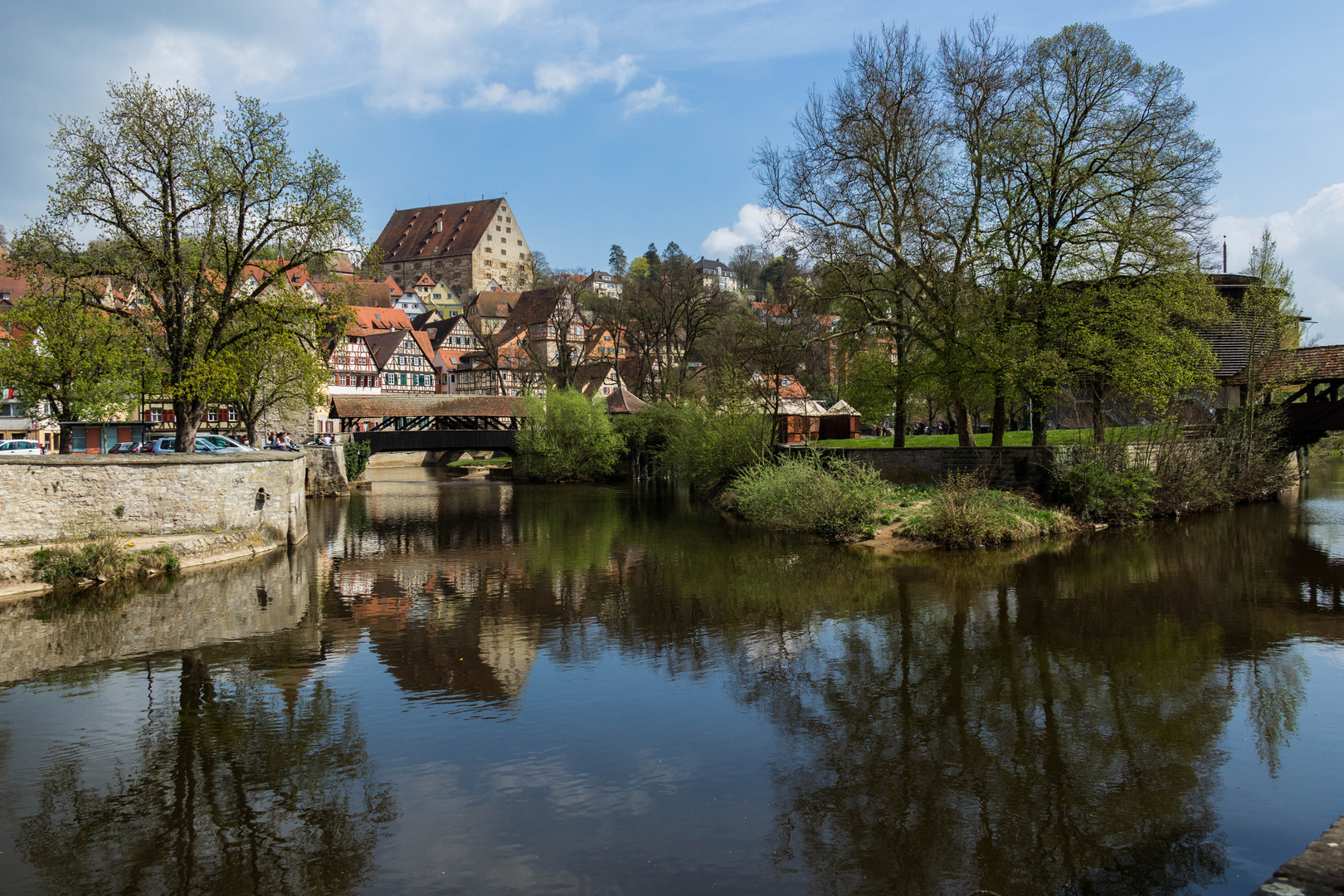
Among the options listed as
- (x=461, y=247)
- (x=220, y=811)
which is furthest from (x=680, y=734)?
(x=461, y=247)

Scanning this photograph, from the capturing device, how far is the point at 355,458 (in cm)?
4372

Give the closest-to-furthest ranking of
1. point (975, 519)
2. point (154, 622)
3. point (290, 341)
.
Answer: point (154, 622)
point (975, 519)
point (290, 341)

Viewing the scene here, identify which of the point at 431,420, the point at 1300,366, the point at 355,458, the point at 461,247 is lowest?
Answer: the point at 355,458

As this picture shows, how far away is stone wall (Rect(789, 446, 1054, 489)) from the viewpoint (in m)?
24.2

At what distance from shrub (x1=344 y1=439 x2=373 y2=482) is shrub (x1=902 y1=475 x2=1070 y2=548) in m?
30.9

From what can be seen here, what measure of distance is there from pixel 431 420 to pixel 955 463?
3366cm

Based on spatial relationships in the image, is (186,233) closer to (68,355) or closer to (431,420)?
(68,355)

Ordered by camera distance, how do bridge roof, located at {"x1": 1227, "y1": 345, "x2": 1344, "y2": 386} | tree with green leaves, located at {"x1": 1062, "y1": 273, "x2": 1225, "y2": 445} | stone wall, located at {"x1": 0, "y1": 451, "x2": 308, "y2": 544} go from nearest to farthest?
1. stone wall, located at {"x1": 0, "y1": 451, "x2": 308, "y2": 544}
2. tree with green leaves, located at {"x1": 1062, "y1": 273, "x2": 1225, "y2": 445}
3. bridge roof, located at {"x1": 1227, "y1": 345, "x2": 1344, "y2": 386}

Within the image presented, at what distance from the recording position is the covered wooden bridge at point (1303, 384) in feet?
88.3

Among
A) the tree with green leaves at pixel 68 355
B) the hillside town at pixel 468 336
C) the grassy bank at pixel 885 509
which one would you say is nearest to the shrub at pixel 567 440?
the hillside town at pixel 468 336

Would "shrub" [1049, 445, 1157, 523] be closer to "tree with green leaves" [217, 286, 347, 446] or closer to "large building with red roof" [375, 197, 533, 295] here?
"tree with green leaves" [217, 286, 347, 446]

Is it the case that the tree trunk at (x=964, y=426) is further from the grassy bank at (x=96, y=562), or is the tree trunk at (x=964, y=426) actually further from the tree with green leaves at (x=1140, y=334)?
the grassy bank at (x=96, y=562)

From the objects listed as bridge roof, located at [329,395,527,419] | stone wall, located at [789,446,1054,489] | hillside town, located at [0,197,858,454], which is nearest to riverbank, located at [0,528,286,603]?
hillside town, located at [0,197,858,454]

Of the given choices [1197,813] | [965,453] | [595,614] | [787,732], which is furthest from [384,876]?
[965,453]
